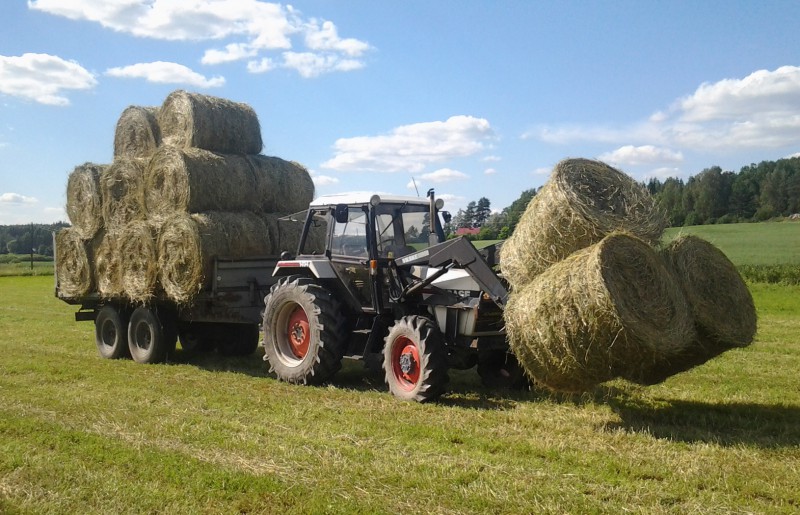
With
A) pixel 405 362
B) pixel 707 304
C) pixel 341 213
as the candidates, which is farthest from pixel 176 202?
pixel 707 304

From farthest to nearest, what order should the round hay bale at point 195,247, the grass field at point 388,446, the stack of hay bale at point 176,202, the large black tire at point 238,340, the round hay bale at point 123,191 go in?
1. the large black tire at point 238,340
2. the round hay bale at point 123,191
3. the stack of hay bale at point 176,202
4. the round hay bale at point 195,247
5. the grass field at point 388,446

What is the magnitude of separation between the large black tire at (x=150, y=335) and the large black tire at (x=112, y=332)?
0.55ft

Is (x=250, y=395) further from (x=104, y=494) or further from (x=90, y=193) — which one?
(x=90, y=193)

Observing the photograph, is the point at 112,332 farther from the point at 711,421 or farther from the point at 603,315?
the point at 711,421

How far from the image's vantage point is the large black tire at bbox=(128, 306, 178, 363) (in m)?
11.4

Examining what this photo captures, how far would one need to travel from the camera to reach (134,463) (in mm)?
5723

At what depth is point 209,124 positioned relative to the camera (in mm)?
11453

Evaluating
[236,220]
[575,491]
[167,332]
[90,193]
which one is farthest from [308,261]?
[575,491]

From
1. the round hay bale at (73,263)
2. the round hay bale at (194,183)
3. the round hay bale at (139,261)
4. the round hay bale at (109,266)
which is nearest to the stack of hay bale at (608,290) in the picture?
the round hay bale at (194,183)

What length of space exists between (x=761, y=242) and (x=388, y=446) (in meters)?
25.5

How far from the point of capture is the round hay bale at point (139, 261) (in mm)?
10797

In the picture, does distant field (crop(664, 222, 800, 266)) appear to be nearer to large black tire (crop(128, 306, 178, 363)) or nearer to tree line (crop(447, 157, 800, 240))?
tree line (crop(447, 157, 800, 240))

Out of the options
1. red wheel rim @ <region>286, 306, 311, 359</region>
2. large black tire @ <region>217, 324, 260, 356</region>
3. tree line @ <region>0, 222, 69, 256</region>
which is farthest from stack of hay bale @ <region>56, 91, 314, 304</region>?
tree line @ <region>0, 222, 69, 256</region>

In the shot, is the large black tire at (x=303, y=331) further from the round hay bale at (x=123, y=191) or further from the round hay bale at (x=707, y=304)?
the round hay bale at (x=707, y=304)
